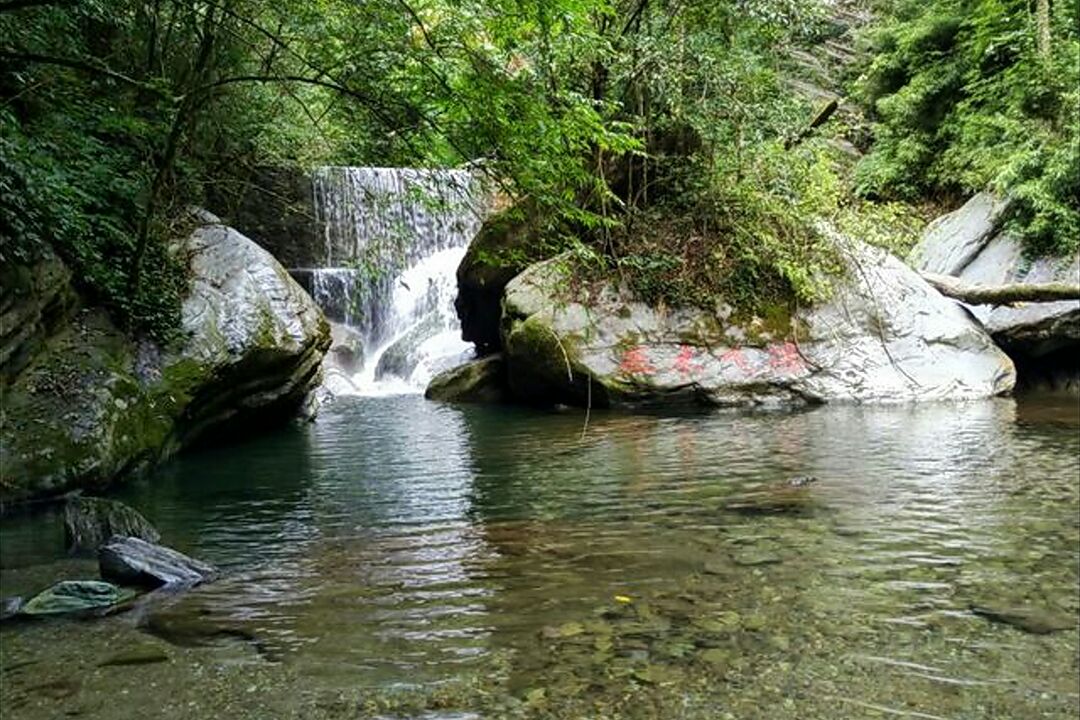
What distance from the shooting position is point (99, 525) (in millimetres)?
5934

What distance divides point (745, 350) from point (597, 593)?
912 cm

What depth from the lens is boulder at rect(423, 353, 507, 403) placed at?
1470 cm

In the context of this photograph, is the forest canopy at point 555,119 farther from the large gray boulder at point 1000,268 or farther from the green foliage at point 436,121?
the large gray boulder at point 1000,268

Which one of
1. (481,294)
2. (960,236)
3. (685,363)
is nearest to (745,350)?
(685,363)

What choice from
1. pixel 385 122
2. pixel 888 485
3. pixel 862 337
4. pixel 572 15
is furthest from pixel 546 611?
pixel 862 337

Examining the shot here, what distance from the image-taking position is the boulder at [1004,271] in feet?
42.9

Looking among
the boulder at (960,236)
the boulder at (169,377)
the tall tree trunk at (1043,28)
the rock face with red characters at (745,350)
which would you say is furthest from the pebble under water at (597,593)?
the tall tree trunk at (1043,28)

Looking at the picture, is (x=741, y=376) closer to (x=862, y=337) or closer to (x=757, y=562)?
(x=862, y=337)

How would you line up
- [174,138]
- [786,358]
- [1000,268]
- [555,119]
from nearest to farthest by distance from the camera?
[555,119], [174,138], [786,358], [1000,268]

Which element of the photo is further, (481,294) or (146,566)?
(481,294)

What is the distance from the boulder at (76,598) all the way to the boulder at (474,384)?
9910 mm

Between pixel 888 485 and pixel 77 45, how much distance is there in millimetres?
Answer: 7736

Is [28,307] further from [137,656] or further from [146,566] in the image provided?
[137,656]

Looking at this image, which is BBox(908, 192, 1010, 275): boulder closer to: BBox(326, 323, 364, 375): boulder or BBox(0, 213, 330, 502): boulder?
BBox(326, 323, 364, 375): boulder
